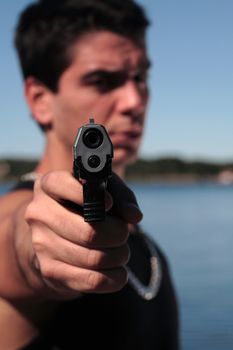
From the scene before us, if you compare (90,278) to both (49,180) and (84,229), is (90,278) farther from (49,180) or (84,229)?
(49,180)

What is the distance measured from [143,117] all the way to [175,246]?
22.8 meters

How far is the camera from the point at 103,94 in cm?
328

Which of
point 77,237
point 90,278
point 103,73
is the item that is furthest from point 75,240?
point 103,73

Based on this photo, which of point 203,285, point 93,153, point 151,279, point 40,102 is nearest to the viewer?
point 93,153

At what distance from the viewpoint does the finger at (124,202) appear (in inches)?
58.7

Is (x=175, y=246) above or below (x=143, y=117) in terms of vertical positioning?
below

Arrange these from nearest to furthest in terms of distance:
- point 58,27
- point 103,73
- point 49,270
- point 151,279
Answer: point 49,270, point 151,279, point 103,73, point 58,27

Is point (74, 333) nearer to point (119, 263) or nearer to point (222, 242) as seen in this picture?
point (119, 263)

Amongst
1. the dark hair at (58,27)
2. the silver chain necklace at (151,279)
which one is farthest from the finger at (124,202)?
the dark hair at (58,27)

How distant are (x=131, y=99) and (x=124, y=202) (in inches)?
72.5

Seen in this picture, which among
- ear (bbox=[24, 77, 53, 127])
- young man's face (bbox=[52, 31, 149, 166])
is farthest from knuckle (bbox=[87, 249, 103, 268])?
ear (bbox=[24, 77, 53, 127])

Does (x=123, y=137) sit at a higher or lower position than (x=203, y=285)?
higher

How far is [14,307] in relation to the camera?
7.74ft

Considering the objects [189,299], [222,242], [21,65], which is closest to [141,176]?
[222,242]
